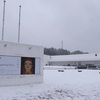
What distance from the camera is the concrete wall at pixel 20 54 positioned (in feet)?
60.1

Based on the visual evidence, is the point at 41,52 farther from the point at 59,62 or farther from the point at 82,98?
the point at 59,62

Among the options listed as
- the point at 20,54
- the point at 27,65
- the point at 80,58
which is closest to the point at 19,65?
the point at 20,54

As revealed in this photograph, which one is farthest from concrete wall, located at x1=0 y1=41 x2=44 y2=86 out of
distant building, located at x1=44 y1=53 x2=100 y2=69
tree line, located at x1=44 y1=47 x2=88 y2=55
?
tree line, located at x1=44 y1=47 x2=88 y2=55

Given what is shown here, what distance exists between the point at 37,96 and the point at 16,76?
5.59 meters

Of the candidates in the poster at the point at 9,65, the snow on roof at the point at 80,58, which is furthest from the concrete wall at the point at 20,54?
the snow on roof at the point at 80,58

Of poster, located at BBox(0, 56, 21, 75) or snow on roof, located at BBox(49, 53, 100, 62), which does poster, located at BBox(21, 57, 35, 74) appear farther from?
snow on roof, located at BBox(49, 53, 100, 62)

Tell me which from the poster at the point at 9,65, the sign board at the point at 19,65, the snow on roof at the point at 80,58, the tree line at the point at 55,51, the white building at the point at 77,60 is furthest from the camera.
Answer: the tree line at the point at 55,51

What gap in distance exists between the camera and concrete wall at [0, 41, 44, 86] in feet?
60.1

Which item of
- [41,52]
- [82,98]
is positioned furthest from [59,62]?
[82,98]

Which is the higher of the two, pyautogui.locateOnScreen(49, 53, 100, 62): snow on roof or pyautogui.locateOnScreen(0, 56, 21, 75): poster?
pyautogui.locateOnScreen(49, 53, 100, 62): snow on roof

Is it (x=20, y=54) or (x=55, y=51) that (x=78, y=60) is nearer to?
(x=55, y=51)

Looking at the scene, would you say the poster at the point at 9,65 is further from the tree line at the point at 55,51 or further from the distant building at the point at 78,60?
the tree line at the point at 55,51

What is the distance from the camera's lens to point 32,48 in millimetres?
20938

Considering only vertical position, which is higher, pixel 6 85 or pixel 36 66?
pixel 36 66
